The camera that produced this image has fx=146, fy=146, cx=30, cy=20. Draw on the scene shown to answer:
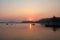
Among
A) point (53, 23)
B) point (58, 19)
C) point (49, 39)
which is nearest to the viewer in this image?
point (49, 39)

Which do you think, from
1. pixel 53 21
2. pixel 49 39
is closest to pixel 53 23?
pixel 53 21

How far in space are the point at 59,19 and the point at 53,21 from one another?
2.21 m

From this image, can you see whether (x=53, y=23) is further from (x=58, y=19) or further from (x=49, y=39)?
(x=49, y=39)

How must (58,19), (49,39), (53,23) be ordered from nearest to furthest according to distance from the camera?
(49,39) < (53,23) < (58,19)

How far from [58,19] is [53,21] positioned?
2020 mm

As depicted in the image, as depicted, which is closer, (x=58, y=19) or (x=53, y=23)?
(x=53, y=23)

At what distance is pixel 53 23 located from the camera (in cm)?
1530

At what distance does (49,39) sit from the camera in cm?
515

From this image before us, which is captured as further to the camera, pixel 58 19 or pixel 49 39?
pixel 58 19

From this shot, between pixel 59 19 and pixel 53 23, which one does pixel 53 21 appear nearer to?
pixel 53 23

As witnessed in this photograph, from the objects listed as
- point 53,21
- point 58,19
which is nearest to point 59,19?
point 58,19

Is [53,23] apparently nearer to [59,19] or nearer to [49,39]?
[59,19]

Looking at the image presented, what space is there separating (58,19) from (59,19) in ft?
0.67

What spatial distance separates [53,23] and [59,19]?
9.34ft
